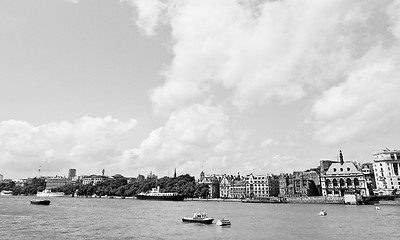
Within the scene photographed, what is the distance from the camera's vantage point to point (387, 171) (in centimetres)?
16788

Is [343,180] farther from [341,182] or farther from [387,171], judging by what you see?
[387,171]

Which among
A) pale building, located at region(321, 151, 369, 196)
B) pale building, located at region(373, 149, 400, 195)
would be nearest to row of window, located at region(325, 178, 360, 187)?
pale building, located at region(321, 151, 369, 196)

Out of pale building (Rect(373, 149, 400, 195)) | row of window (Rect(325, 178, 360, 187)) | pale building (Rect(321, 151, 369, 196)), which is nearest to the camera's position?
pale building (Rect(373, 149, 400, 195))

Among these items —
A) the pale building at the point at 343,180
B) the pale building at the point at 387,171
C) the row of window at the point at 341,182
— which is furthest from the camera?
the row of window at the point at 341,182

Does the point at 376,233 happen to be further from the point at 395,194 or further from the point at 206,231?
the point at 395,194

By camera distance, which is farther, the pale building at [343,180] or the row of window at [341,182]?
the row of window at [341,182]

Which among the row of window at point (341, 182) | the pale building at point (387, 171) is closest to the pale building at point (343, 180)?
the row of window at point (341, 182)

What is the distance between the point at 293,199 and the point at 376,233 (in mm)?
135122

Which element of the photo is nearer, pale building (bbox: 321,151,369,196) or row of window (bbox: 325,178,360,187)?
pale building (bbox: 321,151,369,196)

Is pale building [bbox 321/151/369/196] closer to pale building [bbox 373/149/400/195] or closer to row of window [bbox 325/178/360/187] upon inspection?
row of window [bbox 325/178/360/187]

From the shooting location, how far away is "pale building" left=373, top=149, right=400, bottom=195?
16475 cm

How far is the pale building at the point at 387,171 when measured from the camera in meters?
165

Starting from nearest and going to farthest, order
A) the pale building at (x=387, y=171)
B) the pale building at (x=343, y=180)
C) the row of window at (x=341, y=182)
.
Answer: the pale building at (x=387, y=171)
the pale building at (x=343, y=180)
the row of window at (x=341, y=182)

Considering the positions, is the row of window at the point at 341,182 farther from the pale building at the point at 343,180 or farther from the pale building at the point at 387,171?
the pale building at the point at 387,171
